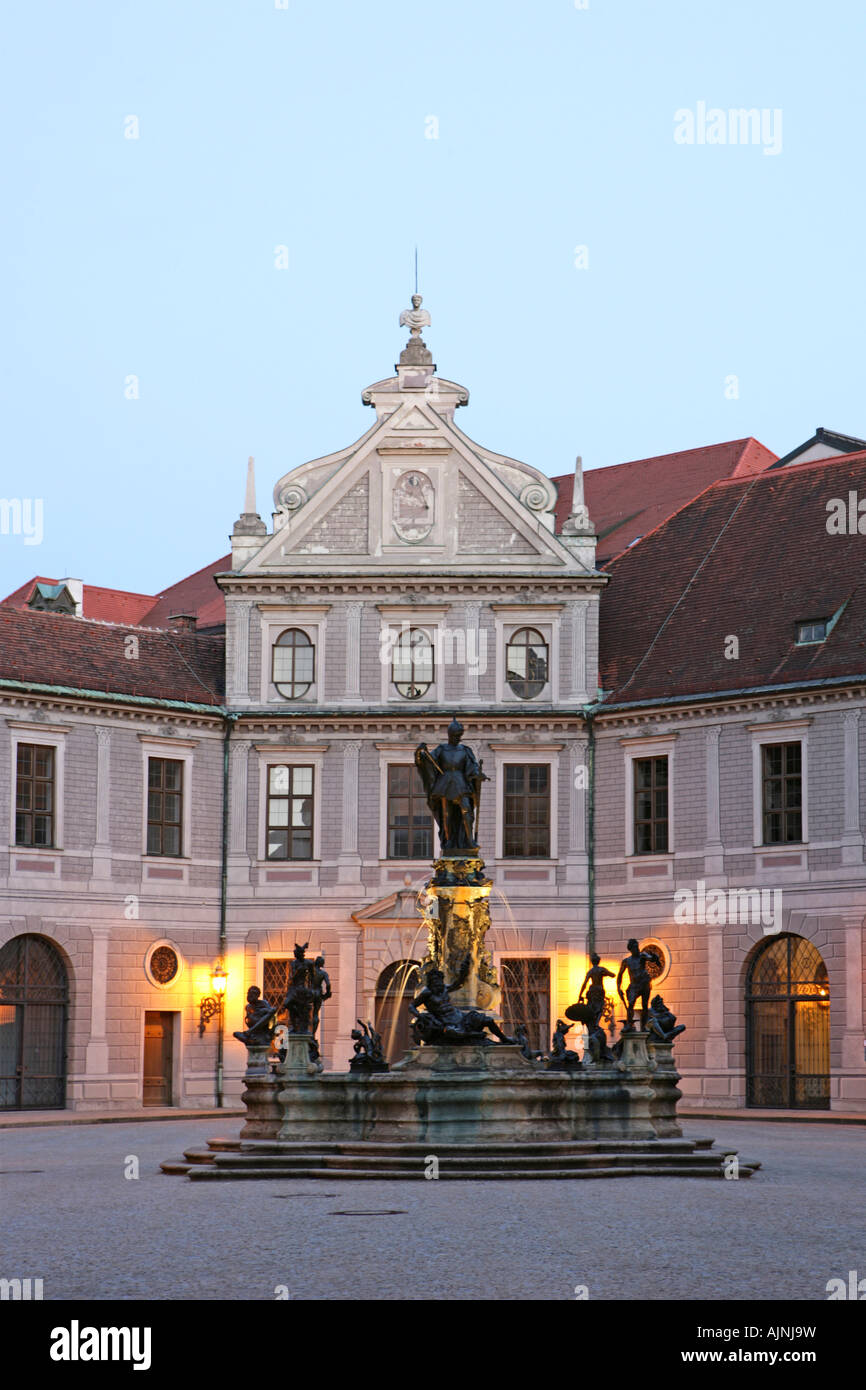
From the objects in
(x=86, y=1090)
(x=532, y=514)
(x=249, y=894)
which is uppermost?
(x=532, y=514)

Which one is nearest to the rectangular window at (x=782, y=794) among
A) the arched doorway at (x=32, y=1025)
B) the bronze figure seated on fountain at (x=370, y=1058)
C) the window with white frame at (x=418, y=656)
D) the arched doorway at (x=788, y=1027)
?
the arched doorway at (x=788, y=1027)

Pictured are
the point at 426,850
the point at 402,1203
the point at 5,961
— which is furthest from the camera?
the point at 426,850

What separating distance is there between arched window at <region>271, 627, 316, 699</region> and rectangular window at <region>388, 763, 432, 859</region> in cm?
270

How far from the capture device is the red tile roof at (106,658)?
4569 cm

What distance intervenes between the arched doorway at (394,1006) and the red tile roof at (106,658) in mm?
7116

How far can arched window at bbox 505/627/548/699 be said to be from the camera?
47.7m

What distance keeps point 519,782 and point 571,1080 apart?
21.3m

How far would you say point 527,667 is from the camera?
47781mm

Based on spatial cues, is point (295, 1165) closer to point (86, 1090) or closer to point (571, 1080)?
point (571, 1080)

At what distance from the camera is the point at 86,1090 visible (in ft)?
147

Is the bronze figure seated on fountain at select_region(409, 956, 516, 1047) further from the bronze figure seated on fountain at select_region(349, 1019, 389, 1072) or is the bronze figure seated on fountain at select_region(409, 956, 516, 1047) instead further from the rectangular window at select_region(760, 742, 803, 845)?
the rectangular window at select_region(760, 742, 803, 845)
